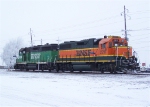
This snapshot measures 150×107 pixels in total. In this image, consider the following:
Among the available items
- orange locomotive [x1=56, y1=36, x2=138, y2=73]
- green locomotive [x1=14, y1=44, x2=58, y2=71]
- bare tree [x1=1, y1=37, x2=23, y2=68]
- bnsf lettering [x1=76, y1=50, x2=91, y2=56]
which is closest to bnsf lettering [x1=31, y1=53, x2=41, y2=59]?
green locomotive [x1=14, y1=44, x2=58, y2=71]

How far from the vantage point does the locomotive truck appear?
22156 millimetres

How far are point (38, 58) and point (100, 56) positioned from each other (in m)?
12.7

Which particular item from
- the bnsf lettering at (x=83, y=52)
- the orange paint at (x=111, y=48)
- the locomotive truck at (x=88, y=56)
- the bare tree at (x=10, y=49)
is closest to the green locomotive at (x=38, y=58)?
the locomotive truck at (x=88, y=56)

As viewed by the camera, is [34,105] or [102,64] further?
[102,64]

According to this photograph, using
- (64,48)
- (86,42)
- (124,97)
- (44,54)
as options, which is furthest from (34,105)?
(44,54)

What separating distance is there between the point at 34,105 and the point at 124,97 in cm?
342

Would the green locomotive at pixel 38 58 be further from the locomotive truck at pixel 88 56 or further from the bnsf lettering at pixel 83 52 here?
the bnsf lettering at pixel 83 52

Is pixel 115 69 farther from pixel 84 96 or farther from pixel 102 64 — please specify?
pixel 84 96

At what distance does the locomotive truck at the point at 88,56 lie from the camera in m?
22.2

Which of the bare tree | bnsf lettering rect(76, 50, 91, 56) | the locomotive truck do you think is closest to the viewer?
the locomotive truck

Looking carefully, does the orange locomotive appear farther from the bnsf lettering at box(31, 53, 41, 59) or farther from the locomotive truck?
the bnsf lettering at box(31, 53, 41, 59)

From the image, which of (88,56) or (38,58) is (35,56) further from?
(88,56)

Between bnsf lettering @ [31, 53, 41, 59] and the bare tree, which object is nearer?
bnsf lettering @ [31, 53, 41, 59]

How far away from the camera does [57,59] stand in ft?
99.9
